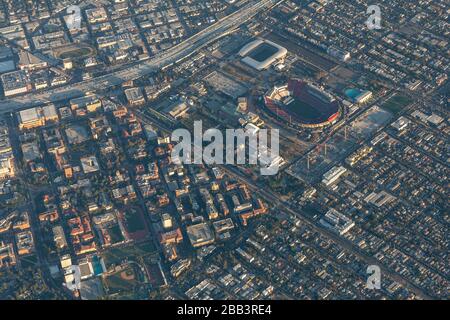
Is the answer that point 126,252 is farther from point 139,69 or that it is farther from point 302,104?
point 139,69

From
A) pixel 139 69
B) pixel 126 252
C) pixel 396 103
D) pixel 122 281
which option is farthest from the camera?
pixel 139 69

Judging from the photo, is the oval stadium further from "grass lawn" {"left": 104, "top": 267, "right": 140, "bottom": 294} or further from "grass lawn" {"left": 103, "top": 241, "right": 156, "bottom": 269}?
"grass lawn" {"left": 104, "top": 267, "right": 140, "bottom": 294}

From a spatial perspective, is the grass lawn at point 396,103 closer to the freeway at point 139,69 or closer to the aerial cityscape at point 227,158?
the aerial cityscape at point 227,158

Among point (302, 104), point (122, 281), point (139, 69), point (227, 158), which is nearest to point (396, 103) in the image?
point (302, 104)

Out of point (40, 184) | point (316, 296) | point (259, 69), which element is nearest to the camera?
point (316, 296)

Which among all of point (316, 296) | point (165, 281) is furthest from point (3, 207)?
point (316, 296)

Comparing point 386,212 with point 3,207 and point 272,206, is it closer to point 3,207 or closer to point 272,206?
point 272,206

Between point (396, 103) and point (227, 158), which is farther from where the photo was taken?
point (396, 103)
